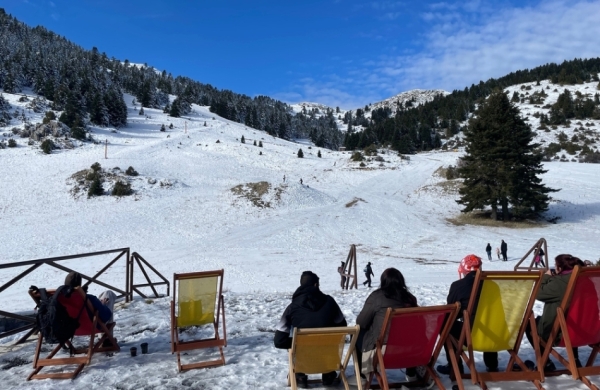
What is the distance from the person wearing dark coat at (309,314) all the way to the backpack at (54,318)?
270 centimetres

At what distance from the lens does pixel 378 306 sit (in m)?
3.91

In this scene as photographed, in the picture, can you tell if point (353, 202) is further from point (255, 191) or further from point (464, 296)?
point (464, 296)

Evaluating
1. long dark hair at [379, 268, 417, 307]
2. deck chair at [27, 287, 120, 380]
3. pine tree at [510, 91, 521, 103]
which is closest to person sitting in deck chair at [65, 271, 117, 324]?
deck chair at [27, 287, 120, 380]

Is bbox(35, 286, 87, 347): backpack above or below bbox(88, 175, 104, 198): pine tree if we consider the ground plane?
below

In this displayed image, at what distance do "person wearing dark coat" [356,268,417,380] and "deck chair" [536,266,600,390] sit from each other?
58.2 inches

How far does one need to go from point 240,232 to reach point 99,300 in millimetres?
20034

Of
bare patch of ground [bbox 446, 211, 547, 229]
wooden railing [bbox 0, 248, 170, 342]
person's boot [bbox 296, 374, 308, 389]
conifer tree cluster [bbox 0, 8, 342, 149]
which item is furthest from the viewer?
conifer tree cluster [bbox 0, 8, 342, 149]

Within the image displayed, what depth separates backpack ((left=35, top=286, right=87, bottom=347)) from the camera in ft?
15.2

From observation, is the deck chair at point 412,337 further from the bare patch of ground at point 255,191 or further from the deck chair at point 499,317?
the bare patch of ground at point 255,191

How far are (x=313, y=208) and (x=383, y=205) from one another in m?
6.47

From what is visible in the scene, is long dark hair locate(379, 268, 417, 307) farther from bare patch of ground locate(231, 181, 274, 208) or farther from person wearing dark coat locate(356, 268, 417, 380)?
bare patch of ground locate(231, 181, 274, 208)

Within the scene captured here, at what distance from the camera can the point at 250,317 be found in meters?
7.29

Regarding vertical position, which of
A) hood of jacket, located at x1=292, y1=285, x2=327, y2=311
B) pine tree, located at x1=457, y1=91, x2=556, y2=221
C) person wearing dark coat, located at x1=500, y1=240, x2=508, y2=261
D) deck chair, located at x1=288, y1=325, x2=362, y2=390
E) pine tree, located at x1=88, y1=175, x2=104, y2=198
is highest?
pine tree, located at x1=457, y1=91, x2=556, y2=221

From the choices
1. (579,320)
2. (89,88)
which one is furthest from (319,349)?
(89,88)
